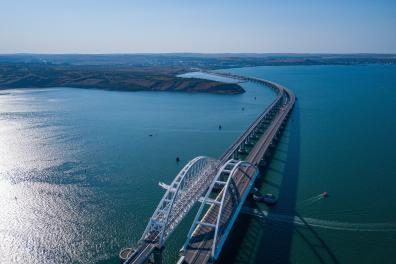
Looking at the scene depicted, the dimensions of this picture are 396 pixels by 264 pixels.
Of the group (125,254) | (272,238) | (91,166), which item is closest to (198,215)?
(125,254)

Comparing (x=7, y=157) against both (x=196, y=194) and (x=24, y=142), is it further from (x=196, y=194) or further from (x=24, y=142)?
(x=196, y=194)

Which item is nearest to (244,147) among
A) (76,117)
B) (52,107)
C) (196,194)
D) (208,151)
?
(208,151)

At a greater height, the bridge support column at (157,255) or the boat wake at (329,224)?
the bridge support column at (157,255)

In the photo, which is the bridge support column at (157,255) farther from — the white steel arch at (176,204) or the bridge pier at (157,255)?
the white steel arch at (176,204)

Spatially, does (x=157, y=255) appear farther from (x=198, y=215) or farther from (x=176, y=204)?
(x=176, y=204)

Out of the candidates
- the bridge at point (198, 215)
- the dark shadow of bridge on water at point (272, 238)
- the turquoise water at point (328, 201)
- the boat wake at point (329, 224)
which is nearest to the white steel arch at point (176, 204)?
the bridge at point (198, 215)

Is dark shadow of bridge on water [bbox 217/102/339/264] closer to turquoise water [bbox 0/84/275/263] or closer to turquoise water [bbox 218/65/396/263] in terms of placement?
turquoise water [bbox 218/65/396/263]

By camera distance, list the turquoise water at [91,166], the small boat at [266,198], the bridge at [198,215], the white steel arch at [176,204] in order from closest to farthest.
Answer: the bridge at [198,215], the white steel arch at [176,204], the turquoise water at [91,166], the small boat at [266,198]
